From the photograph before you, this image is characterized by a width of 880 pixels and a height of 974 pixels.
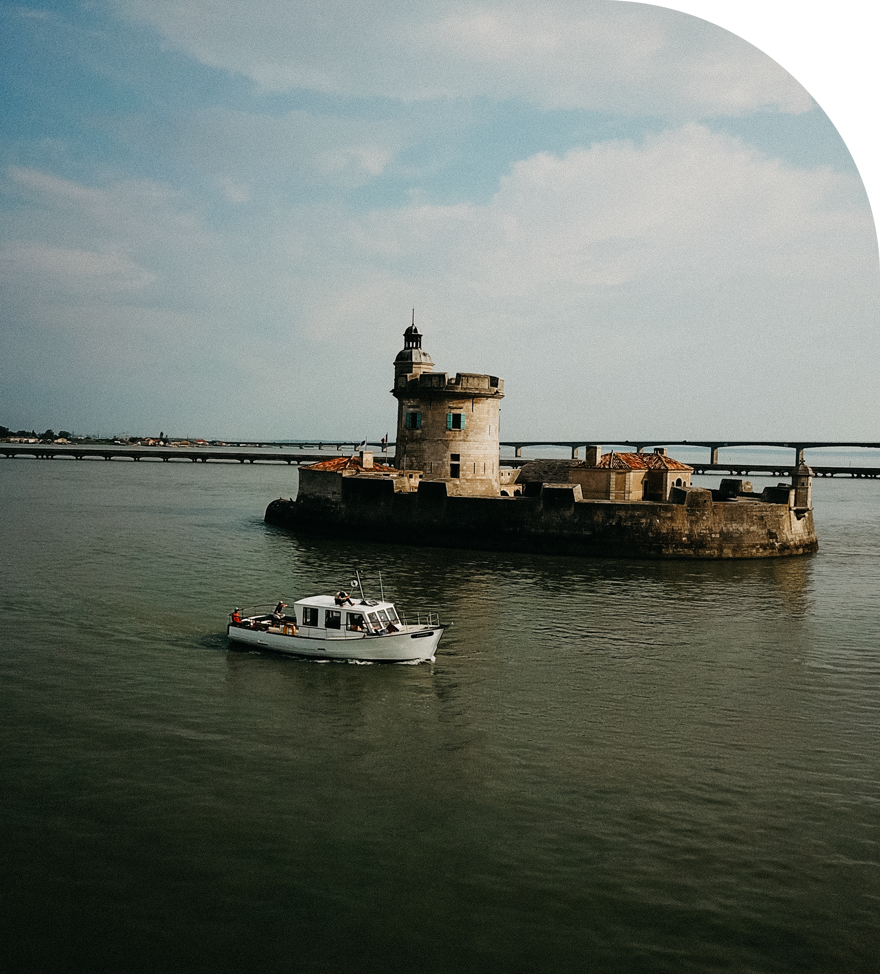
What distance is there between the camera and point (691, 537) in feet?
127

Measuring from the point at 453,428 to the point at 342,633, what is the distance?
86.1ft

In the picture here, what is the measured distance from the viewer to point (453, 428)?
45.7 meters

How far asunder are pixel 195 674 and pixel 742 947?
44.7ft

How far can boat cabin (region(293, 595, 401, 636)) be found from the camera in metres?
20.7

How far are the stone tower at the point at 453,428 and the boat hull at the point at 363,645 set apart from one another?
2456 cm

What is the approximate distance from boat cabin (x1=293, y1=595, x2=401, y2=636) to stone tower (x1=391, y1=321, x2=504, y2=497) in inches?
934

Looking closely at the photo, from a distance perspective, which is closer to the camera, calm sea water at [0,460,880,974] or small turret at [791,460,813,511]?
calm sea water at [0,460,880,974]

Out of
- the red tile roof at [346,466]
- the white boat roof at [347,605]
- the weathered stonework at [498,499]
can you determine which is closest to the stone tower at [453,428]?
the weathered stonework at [498,499]

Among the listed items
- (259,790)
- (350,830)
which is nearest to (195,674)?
(259,790)

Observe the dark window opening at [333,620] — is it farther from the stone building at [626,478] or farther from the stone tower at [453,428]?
the stone building at [626,478]

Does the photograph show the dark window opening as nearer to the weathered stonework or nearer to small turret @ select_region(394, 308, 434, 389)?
the weathered stonework

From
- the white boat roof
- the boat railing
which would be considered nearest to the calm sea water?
the boat railing

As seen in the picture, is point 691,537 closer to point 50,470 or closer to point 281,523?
point 281,523

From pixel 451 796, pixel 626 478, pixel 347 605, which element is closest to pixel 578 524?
pixel 626 478
